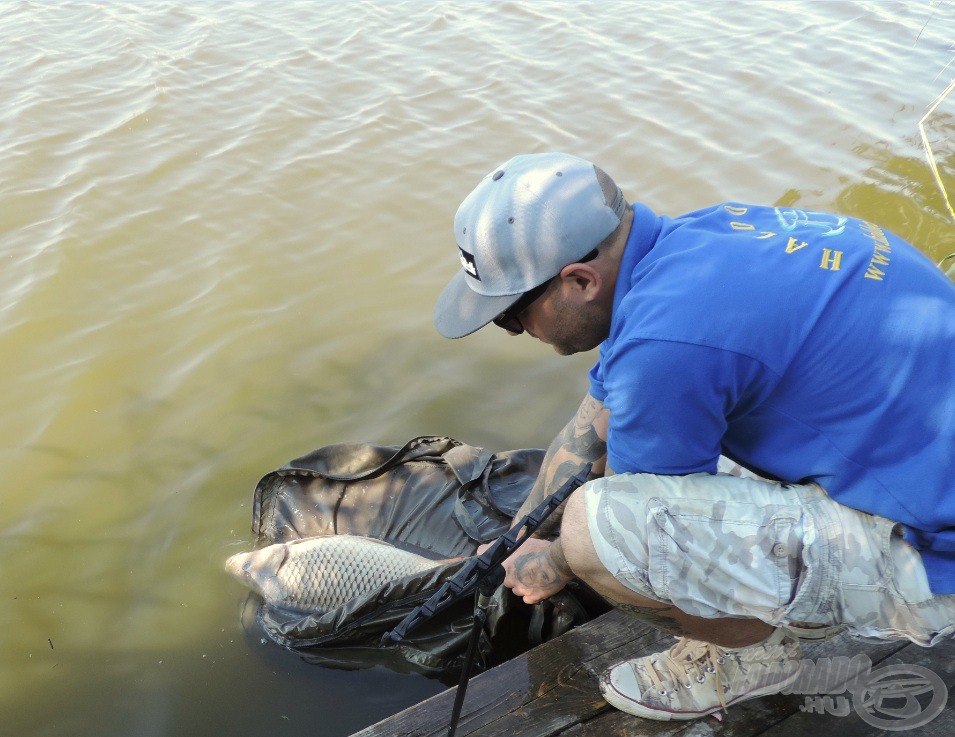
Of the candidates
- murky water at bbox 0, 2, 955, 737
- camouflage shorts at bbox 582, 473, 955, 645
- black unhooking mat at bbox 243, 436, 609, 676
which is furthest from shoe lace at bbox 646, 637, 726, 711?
murky water at bbox 0, 2, 955, 737

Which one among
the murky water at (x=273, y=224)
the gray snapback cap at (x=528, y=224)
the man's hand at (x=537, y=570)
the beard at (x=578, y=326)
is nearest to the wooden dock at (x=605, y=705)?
the man's hand at (x=537, y=570)

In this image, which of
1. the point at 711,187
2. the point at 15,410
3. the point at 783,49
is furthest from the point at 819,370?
the point at 783,49

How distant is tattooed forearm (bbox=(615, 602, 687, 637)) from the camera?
2396 mm

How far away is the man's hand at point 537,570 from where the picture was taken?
8.30 feet

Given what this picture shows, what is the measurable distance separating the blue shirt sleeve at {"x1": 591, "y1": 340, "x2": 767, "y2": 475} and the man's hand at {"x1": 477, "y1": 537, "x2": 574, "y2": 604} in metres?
0.47

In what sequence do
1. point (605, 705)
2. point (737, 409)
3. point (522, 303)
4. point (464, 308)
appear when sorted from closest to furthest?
point (737, 409)
point (522, 303)
point (464, 308)
point (605, 705)

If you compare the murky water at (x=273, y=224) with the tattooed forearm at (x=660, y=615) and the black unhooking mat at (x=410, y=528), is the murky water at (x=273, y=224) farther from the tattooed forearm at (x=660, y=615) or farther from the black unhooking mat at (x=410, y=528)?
the tattooed forearm at (x=660, y=615)

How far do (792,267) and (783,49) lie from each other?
311 inches

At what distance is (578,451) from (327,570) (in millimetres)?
Answer: 1157

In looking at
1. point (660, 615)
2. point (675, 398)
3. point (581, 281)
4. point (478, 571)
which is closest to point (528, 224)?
point (581, 281)

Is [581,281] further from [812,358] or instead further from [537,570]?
[537,570]

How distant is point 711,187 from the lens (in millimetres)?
6383

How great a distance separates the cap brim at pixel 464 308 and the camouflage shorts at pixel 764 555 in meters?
0.57

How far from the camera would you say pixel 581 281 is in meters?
2.29
